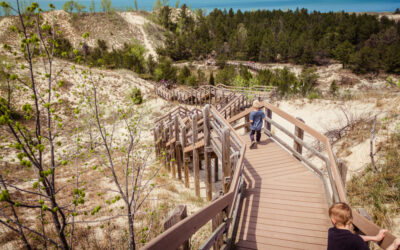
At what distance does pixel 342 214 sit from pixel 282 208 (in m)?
1.70

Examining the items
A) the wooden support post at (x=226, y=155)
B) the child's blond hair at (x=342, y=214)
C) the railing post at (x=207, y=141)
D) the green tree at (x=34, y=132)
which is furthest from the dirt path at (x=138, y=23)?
the child's blond hair at (x=342, y=214)

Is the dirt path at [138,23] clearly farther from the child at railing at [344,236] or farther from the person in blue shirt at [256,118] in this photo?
the child at railing at [344,236]

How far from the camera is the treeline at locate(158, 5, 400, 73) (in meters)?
38.3

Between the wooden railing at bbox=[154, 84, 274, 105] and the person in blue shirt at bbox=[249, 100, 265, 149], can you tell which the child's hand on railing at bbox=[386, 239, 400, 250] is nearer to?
the person in blue shirt at bbox=[249, 100, 265, 149]

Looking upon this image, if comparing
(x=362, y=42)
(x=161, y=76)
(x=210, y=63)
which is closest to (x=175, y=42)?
(x=210, y=63)

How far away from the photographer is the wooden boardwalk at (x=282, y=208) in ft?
10.8

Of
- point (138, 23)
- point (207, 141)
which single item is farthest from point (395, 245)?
point (138, 23)

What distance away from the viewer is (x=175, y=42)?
58.4 meters

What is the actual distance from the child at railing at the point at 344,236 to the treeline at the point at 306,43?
145 feet

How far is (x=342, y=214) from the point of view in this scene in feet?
7.64

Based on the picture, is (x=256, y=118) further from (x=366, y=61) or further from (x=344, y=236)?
(x=366, y=61)

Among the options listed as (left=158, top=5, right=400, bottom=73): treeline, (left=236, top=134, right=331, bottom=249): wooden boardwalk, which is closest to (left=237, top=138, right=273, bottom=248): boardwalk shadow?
(left=236, top=134, right=331, bottom=249): wooden boardwalk

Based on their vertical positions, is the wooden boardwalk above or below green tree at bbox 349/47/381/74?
below

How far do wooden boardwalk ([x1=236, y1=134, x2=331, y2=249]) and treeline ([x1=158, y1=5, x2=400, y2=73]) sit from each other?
4199 centimetres
